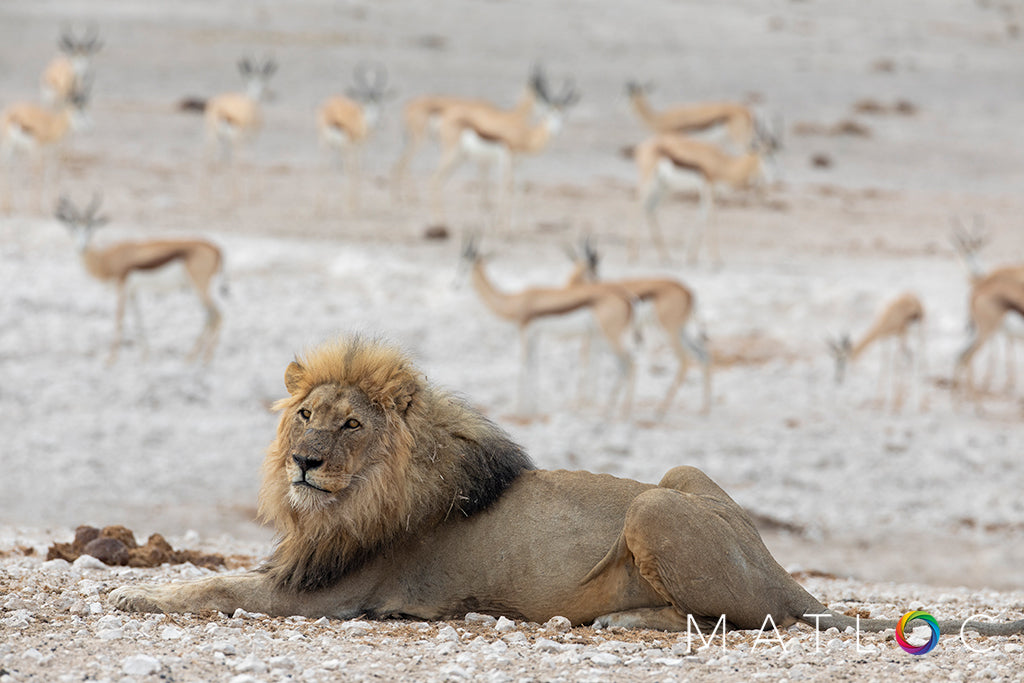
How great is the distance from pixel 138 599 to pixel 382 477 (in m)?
1.13

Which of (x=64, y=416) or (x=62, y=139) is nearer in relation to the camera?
(x=64, y=416)

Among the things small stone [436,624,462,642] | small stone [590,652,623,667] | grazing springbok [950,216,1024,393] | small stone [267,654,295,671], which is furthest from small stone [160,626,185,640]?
grazing springbok [950,216,1024,393]

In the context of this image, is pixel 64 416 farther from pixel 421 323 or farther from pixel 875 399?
pixel 875 399

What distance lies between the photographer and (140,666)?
169 inches

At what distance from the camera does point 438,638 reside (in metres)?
4.95

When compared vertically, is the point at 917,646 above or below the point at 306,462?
below

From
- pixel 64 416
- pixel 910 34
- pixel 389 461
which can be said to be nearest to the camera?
pixel 389 461

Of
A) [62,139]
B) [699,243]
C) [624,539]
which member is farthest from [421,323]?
[624,539]

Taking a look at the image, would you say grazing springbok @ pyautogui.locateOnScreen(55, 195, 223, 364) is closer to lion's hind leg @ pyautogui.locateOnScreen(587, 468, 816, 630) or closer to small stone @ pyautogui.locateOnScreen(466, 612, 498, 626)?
small stone @ pyautogui.locateOnScreen(466, 612, 498, 626)

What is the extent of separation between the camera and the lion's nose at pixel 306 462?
5.26m

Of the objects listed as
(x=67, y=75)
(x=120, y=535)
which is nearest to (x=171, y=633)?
(x=120, y=535)

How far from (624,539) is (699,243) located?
16545 mm

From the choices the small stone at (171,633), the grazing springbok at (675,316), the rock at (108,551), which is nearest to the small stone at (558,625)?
the small stone at (171,633)

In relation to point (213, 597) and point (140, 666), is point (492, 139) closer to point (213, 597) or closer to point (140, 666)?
point (213, 597)
